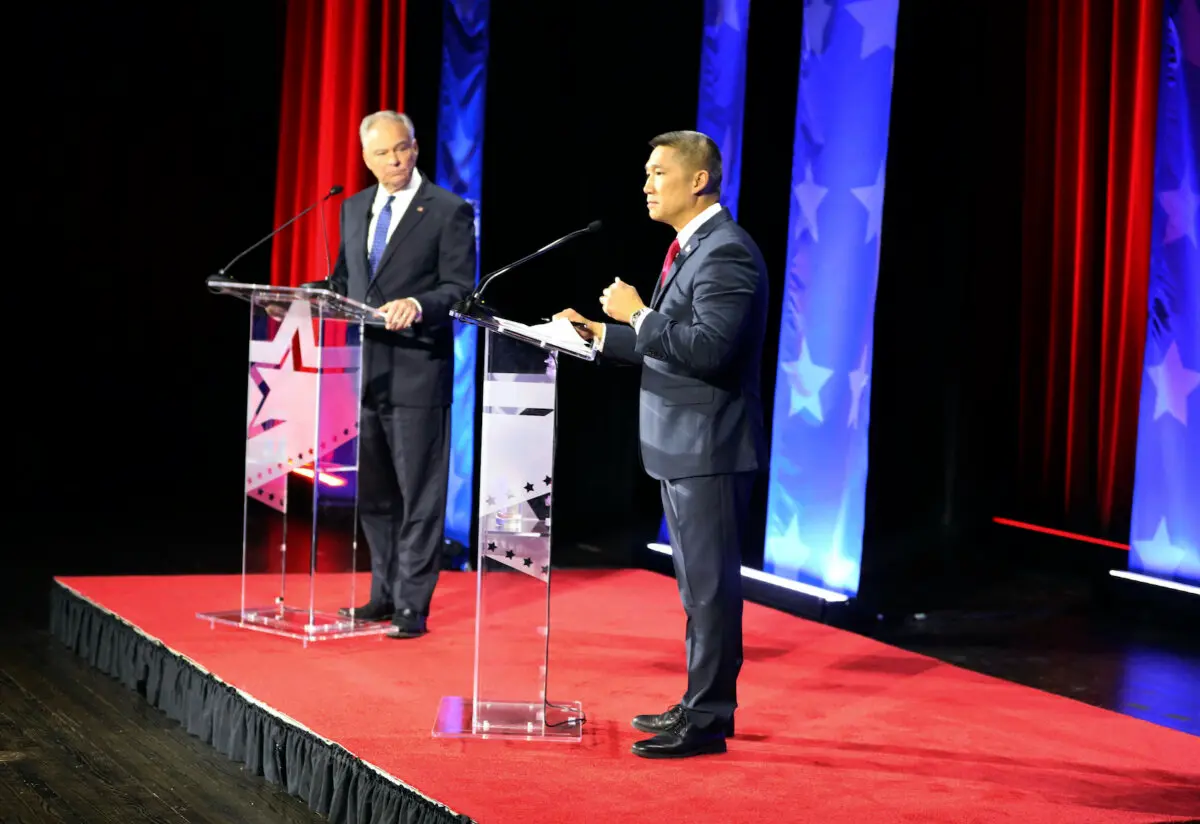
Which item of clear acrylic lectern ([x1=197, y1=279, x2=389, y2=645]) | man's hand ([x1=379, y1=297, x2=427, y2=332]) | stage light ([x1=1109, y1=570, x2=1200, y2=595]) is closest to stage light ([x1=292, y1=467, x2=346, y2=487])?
clear acrylic lectern ([x1=197, y1=279, x2=389, y2=645])

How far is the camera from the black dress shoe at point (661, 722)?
3.15 m

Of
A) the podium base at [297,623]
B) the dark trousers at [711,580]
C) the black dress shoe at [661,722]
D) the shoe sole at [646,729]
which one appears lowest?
the podium base at [297,623]

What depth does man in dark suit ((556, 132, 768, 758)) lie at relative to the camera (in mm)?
2959

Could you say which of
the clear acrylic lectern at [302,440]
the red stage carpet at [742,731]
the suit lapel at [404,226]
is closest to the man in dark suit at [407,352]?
the suit lapel at [404,226]

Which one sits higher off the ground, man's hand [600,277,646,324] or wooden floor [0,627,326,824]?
man's hand [600,277,646,324]

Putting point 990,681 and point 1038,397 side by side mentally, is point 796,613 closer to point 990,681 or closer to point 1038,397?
point 990,681

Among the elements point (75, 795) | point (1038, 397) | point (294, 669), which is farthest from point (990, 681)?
point (1038, 397)

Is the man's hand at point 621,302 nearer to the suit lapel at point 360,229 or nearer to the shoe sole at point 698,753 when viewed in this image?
the shoe sole at point 698,753

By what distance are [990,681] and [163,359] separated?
5489 mm

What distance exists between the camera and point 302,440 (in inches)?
160

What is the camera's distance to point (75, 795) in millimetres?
2939

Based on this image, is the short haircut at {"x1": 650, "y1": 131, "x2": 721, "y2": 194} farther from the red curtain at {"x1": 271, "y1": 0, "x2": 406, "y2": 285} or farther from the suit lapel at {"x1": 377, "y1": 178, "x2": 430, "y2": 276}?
the red curtain at {"x1": 271, "y1": 0, "x2": 406, "y2": 285}

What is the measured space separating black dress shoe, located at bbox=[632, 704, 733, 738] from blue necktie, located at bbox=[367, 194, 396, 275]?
172 centimetres

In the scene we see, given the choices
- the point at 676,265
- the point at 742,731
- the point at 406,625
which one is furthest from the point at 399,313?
the point at 742,731
